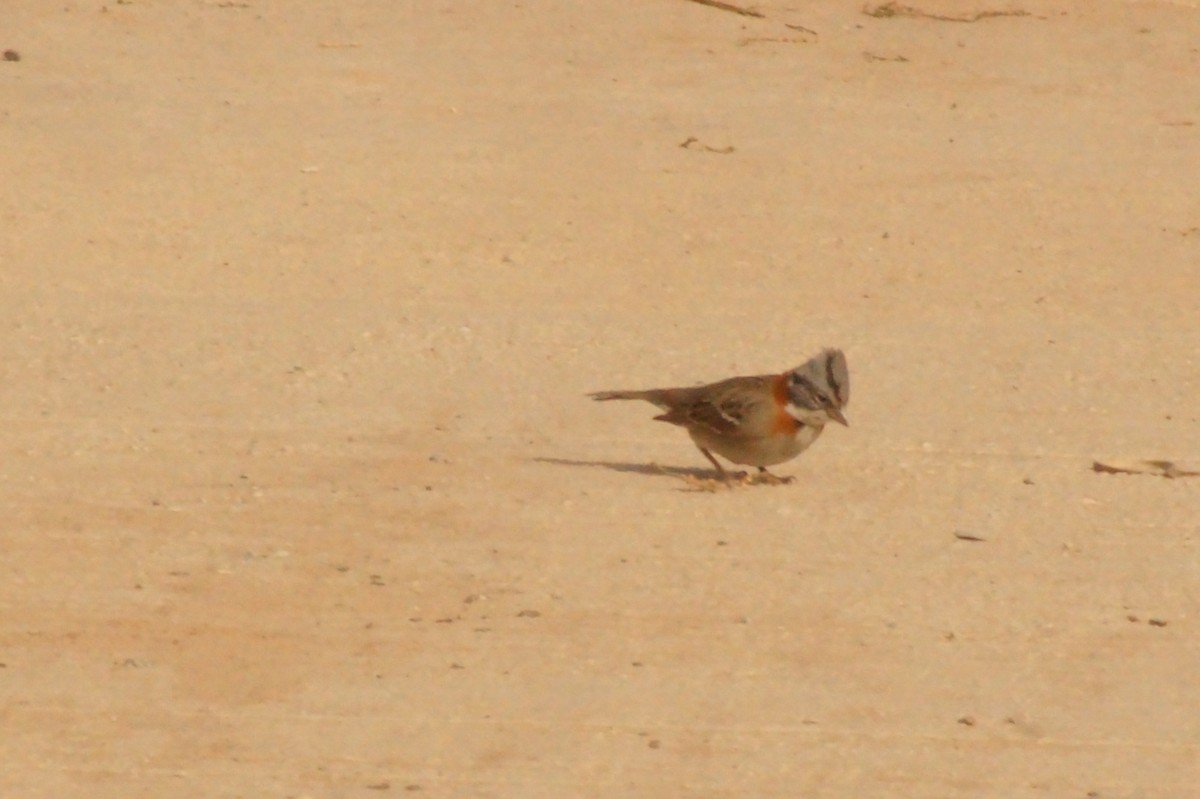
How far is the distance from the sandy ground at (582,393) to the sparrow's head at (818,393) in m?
0.28

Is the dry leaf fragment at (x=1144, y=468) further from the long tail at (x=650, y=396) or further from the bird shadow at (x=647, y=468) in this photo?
the long tail at (x=650, y=396)

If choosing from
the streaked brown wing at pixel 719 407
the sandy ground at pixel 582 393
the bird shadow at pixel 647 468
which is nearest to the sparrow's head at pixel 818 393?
the streaked brown wing at pixel 719 407

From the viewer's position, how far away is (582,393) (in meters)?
10.1

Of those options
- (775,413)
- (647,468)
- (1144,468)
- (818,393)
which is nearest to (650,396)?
(647,468)

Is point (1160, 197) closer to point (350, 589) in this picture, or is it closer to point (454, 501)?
point (454, 501)

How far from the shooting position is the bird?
8.62 meters

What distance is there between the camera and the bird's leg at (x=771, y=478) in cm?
888

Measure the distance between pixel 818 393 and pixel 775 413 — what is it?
166 millimetres

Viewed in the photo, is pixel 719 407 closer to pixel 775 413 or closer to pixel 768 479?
pixel 775 413

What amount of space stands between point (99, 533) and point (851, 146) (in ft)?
26.1

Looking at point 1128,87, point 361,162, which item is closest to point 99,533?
point 361,162

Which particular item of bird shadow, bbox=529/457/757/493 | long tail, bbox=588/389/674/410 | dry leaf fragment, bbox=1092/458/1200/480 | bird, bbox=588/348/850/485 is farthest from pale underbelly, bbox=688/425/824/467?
dry leaf fragment, bbox=1092/458/1200/480

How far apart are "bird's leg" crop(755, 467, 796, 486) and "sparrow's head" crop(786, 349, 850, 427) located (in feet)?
0.97

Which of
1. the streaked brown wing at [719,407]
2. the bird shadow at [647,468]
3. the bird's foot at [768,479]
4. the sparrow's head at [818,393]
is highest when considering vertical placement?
the sparrow's head at [818,393]
